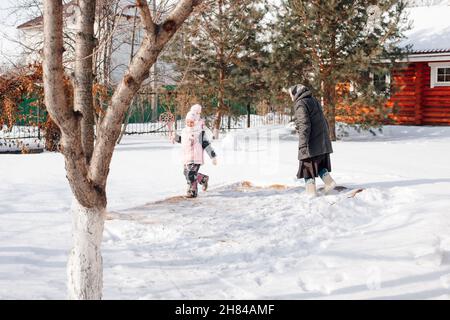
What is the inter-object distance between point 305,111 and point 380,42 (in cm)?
995

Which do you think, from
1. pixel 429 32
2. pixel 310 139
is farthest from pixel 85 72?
pixel 429 32

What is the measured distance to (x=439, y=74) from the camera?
71.0 ft

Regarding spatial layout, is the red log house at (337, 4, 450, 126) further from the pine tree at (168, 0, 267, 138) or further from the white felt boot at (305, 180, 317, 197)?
the white felt boot at (305, 180, 317, 197)

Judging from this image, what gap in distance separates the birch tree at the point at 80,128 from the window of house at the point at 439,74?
66.2ft

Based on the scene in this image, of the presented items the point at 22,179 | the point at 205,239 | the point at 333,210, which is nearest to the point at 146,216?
the point at 205,239

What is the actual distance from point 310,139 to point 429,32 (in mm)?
16955

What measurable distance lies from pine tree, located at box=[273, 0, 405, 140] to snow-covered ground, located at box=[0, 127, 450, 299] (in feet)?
21.1

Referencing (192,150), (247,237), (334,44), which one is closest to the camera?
(247,237)

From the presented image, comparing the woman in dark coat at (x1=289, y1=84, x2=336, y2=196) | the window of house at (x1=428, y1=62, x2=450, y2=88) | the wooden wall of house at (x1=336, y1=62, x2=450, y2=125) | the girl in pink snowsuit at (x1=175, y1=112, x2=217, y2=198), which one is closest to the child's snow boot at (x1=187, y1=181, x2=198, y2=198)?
the girl in pink snowsuit at (x1=175, y1=112, x2=217, y2=198)

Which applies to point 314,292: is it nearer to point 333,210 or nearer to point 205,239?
point 205,239

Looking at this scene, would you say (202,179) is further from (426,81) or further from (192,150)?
(426,81)

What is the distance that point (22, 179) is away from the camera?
34.5ft

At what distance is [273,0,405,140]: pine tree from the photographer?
16.6 m

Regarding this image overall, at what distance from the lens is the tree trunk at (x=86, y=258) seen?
3.81 meters
